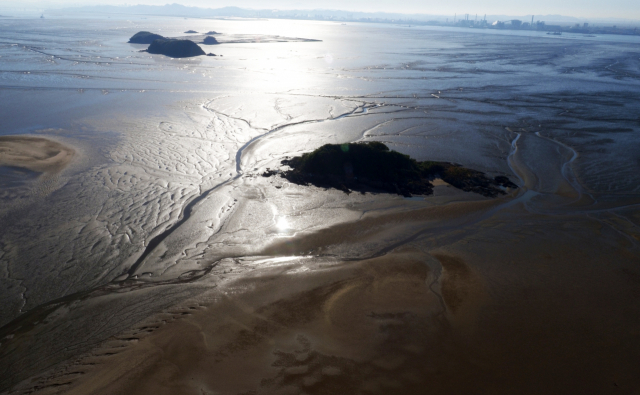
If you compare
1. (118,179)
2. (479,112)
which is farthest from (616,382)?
(479,112)

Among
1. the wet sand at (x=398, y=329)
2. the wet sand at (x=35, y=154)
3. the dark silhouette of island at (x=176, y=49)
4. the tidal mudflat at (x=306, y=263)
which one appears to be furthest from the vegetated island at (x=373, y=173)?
the dark silhouette of island at (x=176, y=49)

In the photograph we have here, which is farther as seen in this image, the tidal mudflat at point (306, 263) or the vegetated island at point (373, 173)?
the vegetated island at point (373, 173)

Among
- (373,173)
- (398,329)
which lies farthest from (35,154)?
(398,329)

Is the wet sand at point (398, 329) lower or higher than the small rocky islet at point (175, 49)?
lower

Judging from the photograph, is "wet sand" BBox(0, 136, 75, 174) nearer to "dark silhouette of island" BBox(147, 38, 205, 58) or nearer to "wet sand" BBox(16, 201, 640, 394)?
"wet sand" BBox(16, 201, 640, 394)

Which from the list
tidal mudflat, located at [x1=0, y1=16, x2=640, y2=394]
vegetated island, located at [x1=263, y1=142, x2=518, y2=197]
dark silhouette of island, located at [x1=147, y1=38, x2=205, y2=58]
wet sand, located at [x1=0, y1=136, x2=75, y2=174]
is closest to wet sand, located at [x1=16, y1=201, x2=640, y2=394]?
tidal mudflat, located at [x1=0, y1=16, x2=640, y2=394]

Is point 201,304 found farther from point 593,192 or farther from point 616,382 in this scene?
point 593,192

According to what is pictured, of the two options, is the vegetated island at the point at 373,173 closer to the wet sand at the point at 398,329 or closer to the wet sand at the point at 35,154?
the wet sand at the point at 398,329
